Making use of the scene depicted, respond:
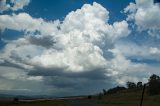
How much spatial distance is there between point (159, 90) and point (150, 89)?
4746 millimetres

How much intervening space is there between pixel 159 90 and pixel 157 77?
668cm

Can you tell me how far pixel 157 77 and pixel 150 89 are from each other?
22.5ft

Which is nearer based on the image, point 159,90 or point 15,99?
point 15,99

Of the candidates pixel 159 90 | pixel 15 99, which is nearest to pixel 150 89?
pixel 159 90

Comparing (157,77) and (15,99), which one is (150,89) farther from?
(15,99)

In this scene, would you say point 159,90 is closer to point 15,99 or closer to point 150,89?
point 150,89

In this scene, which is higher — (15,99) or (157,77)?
(157,77)

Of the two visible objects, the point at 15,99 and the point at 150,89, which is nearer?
the point at 15,99

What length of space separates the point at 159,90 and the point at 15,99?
7525 centimetres

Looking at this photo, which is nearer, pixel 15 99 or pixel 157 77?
pixel 15 99

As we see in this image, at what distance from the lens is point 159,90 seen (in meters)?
179

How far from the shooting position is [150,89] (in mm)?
182000

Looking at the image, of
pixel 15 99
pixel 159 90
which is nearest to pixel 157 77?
pixel 159 90

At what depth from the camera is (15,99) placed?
453ft
